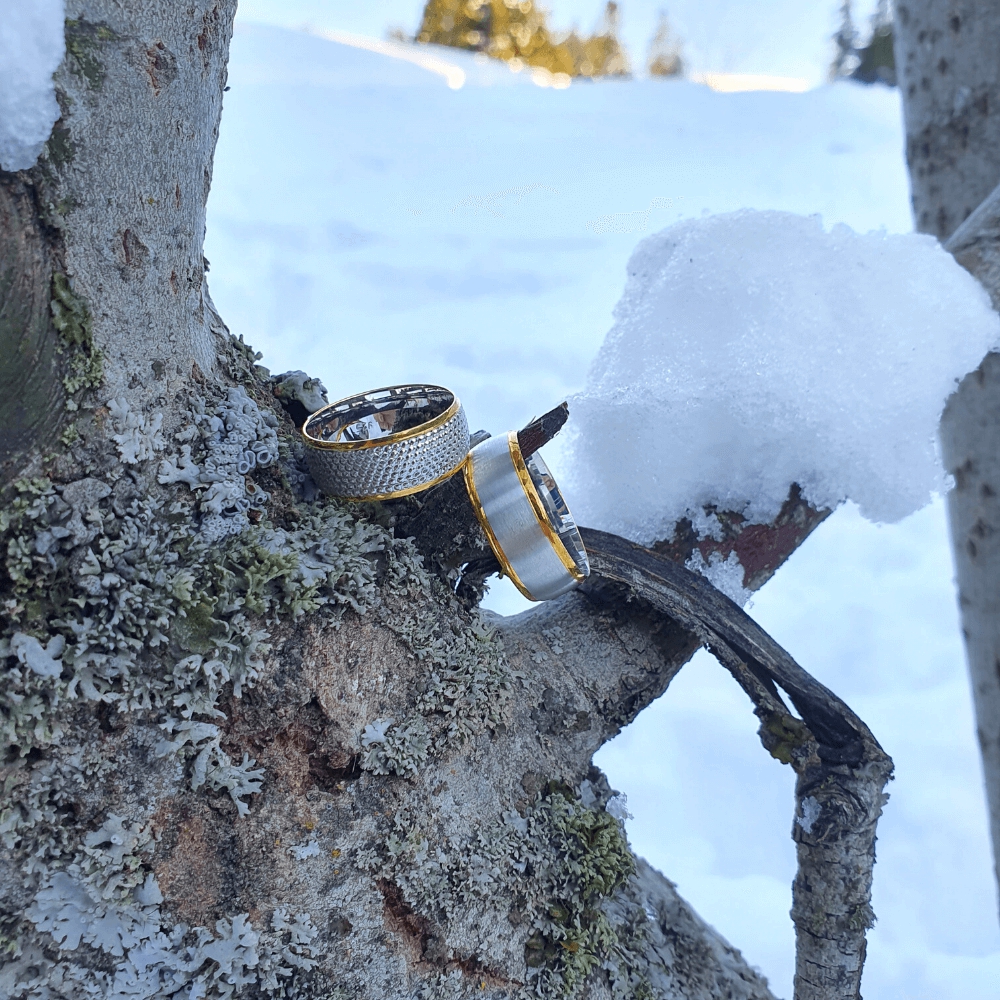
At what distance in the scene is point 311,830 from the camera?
925 millimetres

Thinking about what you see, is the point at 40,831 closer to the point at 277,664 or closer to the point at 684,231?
the point at 277,664

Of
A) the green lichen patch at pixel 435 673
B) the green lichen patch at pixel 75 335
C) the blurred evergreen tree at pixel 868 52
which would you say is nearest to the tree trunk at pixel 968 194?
the green lichen patch at pixel 435 673

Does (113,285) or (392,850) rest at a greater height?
(113,285)

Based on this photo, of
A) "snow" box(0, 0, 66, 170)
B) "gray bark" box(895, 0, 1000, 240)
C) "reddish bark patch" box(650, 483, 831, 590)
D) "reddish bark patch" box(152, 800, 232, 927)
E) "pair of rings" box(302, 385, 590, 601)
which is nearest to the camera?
"snow" box(0, 0, 66, 170)

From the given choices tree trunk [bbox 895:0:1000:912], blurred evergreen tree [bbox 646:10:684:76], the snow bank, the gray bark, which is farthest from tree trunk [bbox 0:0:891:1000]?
blurred evergreen tree [bbox 646:10:684:76]

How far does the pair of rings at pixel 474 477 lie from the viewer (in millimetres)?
984

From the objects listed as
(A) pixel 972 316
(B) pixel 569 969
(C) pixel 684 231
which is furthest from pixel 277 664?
(A) pixel 972 316

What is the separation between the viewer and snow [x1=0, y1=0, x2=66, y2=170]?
28.4 inches

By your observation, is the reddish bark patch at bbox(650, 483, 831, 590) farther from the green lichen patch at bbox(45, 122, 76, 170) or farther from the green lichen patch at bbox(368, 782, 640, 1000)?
the green lichen patch at bbox(45, 122, 76, 170)

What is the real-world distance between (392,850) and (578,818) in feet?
0.94

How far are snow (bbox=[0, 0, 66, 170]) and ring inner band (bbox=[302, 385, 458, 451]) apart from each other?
44 cm

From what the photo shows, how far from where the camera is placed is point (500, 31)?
37.9 ft

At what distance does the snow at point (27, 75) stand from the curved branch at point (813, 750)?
0.79 m

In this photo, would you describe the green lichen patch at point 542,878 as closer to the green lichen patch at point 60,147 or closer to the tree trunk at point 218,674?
the tree trunk at point 218,674
